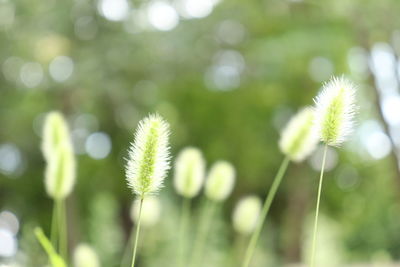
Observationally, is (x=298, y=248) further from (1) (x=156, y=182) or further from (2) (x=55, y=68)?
(1) (x=156, y=182)

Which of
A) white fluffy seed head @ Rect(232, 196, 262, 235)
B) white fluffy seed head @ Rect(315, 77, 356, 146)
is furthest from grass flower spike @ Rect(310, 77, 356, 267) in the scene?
white fluffy seed head @ Rect(232, 196, 262, 235)

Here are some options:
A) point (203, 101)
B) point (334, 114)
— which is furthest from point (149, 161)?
point (203, 101)

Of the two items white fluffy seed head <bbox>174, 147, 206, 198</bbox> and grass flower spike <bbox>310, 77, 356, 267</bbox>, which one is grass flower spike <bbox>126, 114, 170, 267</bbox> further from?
white fluffy seed head <bbox>174, 147, 206, 198</bbox>

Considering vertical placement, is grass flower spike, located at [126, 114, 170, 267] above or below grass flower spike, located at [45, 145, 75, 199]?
below

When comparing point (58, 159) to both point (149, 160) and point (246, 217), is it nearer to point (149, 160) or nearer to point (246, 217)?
point (149, 160)

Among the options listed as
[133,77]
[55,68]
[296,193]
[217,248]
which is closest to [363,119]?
[296,193]
